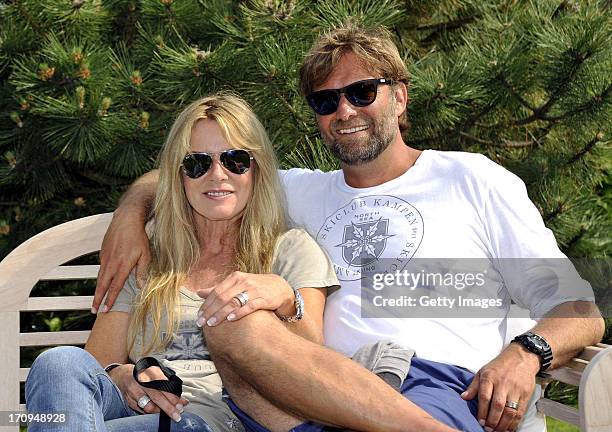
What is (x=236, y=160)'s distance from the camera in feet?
Answer: 9.40

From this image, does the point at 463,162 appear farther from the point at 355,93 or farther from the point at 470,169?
the point at 355,93

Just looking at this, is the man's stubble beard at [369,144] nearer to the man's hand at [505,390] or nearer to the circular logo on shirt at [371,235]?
the circular logo on shirt at [371,235]

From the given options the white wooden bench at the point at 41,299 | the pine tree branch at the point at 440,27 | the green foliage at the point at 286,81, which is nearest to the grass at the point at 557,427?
the green foliage at the point at 286,81

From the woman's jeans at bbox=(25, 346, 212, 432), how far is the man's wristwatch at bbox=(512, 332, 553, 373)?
0.92m

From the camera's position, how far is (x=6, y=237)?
4660mm

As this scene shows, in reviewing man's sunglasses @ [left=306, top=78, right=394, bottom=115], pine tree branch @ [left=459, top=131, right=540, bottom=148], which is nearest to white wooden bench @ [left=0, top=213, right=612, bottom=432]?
man's sunglasses @ [left=306, top=78, right=394, bottom=115]

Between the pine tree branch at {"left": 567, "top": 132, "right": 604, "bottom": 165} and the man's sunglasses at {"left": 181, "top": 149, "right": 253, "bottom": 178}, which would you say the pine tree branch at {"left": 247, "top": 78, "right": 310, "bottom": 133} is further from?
the pine tree branch at {"left": 567, "top": 132, "right": 604, "bottom": 165}

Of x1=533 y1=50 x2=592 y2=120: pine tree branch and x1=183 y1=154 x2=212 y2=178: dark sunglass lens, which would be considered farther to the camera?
x1=533 y1=50 x2=592 y2=120: pine tree branch

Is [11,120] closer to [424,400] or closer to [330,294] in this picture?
[330,294]

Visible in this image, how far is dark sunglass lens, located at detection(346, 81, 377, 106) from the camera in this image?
3088 mm

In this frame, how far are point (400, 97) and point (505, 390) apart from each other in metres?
1.23

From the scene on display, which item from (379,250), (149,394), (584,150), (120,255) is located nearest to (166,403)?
(149,394)

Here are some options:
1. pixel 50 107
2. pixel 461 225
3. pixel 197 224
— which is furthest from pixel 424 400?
pixel 50 107

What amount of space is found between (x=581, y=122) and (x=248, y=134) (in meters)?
1.70
